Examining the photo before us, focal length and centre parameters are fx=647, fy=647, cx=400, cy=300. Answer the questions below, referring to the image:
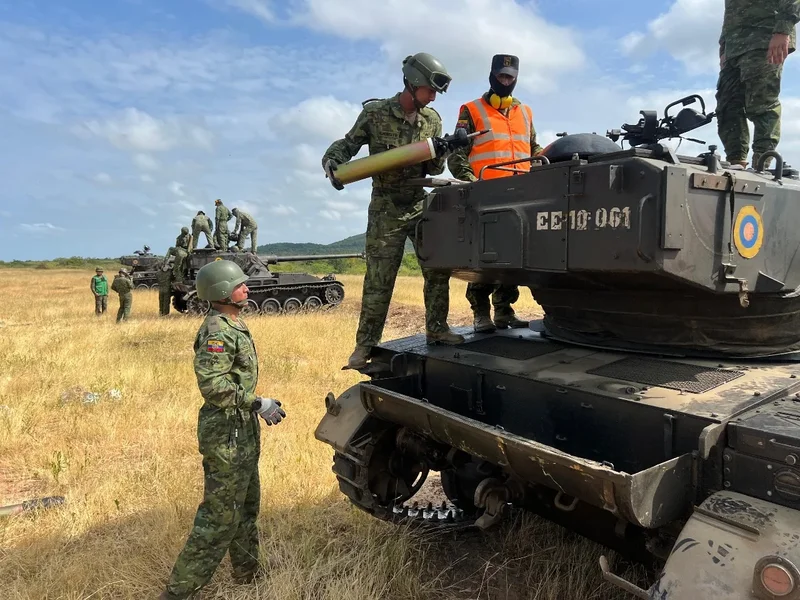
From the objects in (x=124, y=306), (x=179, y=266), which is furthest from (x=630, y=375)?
(x=179, y=266)

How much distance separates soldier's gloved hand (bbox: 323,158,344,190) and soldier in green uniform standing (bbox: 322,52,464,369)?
0.08 meters

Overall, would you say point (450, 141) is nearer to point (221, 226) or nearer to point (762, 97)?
point (762, 97)

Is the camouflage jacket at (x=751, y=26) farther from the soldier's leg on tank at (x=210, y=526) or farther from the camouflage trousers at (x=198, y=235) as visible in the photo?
the camouflage trousers at (x=198, y=235)

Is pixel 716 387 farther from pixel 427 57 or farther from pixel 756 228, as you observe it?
pixel 427 57

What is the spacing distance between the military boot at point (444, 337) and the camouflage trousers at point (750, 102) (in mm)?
2349

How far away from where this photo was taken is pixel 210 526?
3336 millimetres

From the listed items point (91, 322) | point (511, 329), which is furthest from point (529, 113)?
point (91, 322)

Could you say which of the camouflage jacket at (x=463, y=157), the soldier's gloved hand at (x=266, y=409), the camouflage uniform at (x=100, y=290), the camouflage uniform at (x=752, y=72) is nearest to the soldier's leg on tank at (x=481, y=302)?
the camouflage jacket at (x=463, y=157)

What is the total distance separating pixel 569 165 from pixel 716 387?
1.21 metres

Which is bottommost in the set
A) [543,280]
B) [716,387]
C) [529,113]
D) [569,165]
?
[716,387]

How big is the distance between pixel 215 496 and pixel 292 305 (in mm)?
15486

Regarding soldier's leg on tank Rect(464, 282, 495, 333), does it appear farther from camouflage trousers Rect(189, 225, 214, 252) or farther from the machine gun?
camouflage trousers Rect(189, 225, 214, 252)

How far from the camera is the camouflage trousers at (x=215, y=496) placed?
3.32 m

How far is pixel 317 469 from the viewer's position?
213 inches
